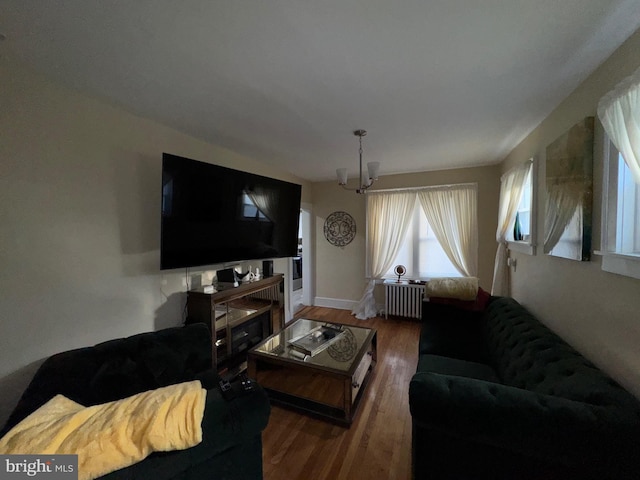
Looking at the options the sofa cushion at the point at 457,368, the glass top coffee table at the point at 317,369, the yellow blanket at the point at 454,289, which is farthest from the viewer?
the yellow blanket at the point at 454,289

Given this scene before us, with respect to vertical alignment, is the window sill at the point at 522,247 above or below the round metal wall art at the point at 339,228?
below

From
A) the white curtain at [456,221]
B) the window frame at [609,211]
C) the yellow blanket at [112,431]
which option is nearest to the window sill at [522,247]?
the white curtain at [456,221]

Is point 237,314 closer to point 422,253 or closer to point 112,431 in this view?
point 112,431

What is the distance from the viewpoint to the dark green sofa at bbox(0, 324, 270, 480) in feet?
3.07

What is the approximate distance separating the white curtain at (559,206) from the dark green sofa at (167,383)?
211cm

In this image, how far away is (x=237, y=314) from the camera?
8.65 feet

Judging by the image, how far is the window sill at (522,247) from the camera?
2.14 m

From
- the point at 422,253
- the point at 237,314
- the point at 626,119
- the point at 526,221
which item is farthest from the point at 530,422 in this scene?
the point at 422,253

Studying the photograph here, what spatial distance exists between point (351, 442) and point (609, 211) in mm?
2047

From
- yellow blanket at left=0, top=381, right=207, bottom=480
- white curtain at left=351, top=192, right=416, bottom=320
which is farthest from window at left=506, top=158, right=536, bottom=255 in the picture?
yellow blanket at left=0, top=381, right=207, bottom=480

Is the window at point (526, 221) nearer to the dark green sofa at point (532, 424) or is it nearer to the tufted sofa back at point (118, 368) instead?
the dark green sofa at point (532, 424)

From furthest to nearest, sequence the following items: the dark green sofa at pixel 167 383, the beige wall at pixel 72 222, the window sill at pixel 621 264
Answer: the beige wall at pixel 72 222 < the window sill at pixel 621 264 < the dark green sofa at pixel 167 383

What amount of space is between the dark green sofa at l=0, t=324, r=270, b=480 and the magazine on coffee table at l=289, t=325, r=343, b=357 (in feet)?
2.47

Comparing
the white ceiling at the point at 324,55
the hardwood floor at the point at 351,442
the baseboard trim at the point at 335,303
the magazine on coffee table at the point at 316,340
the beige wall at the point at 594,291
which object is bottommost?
the hardwood floor at the point at 351,442
